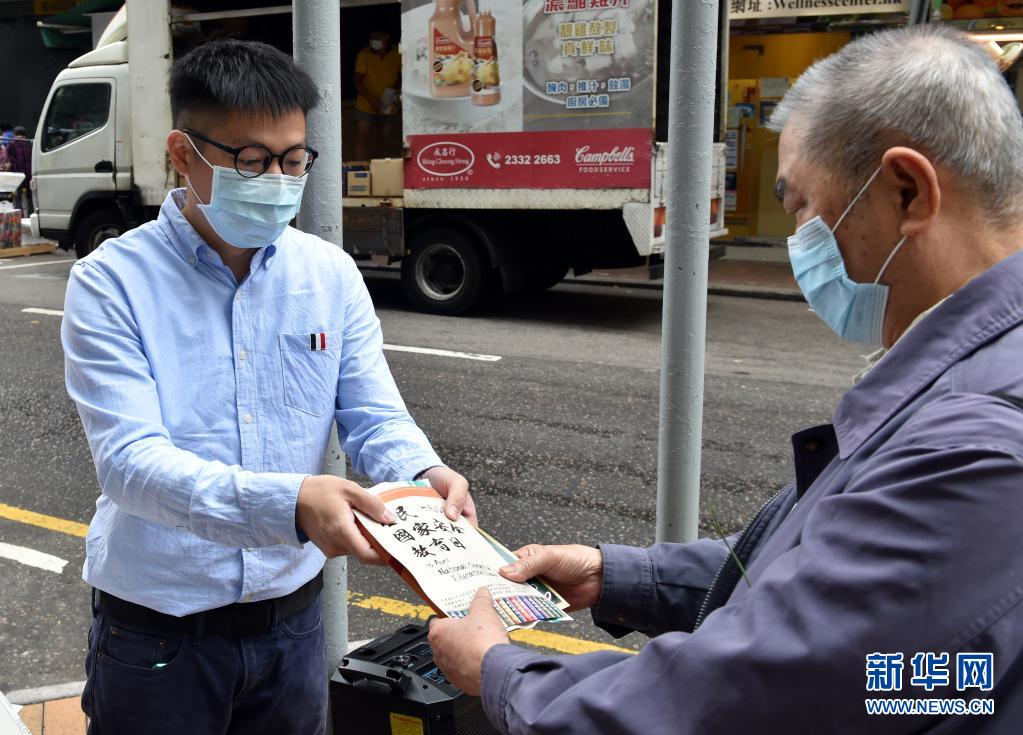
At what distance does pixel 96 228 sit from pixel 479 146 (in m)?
5.51

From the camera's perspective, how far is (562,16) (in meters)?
9.53

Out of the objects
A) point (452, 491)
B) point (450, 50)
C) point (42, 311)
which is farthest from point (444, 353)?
point (452, 491)

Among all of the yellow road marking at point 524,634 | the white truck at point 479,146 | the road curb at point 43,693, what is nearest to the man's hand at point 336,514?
the yellow road marking at point 524,634

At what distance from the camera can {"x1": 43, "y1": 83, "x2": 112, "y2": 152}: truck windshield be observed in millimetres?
12219

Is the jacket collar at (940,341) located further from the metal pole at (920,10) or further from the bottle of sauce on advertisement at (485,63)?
the metal pole at (920,10)

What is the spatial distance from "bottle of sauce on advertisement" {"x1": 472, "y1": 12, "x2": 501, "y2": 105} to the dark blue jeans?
8520mm

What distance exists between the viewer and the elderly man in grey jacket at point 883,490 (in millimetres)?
1119

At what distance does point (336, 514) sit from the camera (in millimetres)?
1822

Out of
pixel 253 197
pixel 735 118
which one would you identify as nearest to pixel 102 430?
pixel 253 197

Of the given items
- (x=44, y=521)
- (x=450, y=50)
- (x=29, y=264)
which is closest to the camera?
(x=44, y=521)

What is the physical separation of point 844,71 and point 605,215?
352 inches

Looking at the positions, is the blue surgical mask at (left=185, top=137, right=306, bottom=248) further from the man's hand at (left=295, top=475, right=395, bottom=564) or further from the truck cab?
the truck cab

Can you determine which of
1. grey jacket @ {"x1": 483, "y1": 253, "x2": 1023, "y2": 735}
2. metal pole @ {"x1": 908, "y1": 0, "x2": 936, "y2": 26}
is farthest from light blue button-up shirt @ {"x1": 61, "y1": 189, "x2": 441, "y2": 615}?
metal pole @ {"x1": 908, "y1": 0, "x2": 936, "y2": 26}

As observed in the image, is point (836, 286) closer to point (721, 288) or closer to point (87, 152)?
point (721, 288)
